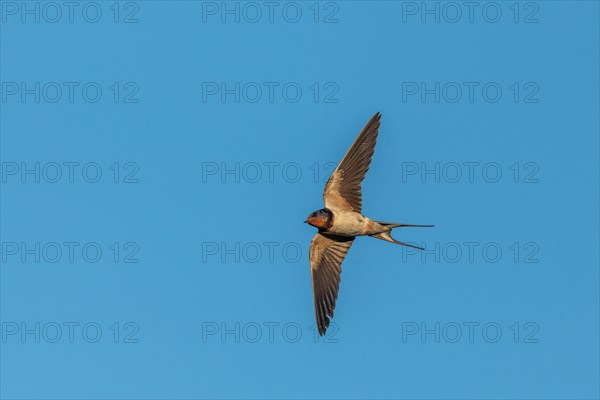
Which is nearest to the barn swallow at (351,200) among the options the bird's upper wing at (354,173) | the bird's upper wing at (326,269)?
the bird's upper wing at (354,173)

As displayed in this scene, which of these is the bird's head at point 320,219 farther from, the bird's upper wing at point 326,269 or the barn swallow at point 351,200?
the bird's upper wing at point 326,269

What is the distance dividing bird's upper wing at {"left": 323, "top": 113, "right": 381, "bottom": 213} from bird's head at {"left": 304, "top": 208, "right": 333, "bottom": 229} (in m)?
0.27

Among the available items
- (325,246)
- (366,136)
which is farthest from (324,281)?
(366,136)

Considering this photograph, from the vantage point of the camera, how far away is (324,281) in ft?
36.9

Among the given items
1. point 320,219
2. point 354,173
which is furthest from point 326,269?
point 354,173

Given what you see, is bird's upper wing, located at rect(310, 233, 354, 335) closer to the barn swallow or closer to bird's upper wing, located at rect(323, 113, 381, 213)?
the barn swallow

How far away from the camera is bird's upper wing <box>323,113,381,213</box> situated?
10555 millimetres

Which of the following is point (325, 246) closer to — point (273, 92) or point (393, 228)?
point (393, 228)

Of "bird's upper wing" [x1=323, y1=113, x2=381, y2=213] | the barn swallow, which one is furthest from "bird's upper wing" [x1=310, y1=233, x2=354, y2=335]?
"bird's upper wing" [x1=323, y1=113, x2=381, y2=213]

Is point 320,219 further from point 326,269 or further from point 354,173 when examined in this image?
point 326,269

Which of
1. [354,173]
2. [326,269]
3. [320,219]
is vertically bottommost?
[326,269]

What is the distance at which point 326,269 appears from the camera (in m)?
11.3

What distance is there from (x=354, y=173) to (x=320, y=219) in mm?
730

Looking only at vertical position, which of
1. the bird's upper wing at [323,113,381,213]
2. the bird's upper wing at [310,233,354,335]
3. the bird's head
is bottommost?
the bird's upper wing at [310,233,354,335]
